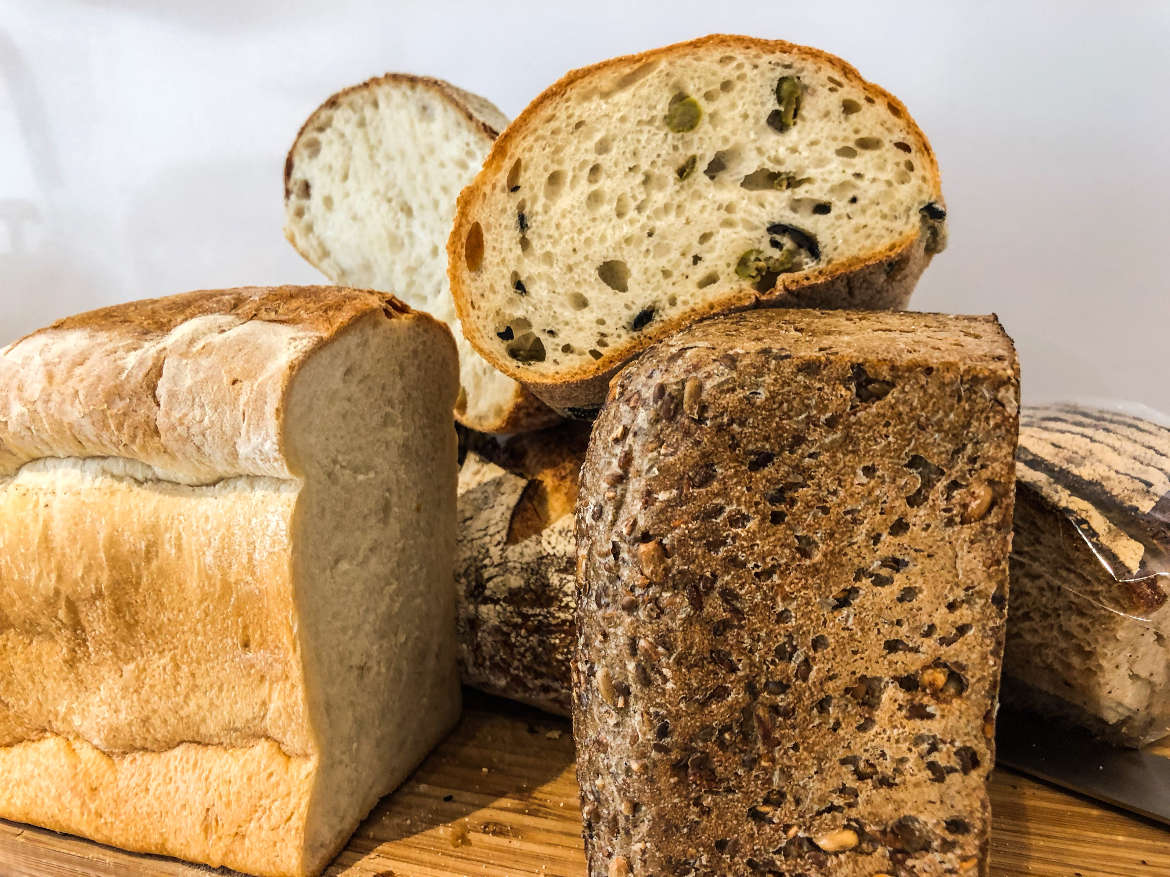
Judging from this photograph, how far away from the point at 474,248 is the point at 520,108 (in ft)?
3.12

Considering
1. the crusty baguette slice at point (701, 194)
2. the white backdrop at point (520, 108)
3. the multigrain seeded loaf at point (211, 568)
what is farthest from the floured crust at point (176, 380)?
the white backdrop at point (520, 108)

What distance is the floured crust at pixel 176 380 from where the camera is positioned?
1284mm

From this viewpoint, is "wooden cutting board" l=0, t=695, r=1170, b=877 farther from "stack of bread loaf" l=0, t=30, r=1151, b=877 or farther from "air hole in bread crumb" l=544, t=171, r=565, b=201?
"air hole in bread crumb" l=544, t=171, r=565, b=201

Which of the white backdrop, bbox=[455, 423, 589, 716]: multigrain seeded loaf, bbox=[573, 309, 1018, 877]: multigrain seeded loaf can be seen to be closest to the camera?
bbox=[573, 309, 1018, 877]: multigrain seeded loaf

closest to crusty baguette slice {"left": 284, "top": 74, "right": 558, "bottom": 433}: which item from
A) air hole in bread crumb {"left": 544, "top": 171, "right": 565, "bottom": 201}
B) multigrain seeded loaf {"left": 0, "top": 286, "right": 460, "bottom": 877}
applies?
multigrain seeded loaf {"left": 0, "top": 286, "right": 460, "bottom": 877}

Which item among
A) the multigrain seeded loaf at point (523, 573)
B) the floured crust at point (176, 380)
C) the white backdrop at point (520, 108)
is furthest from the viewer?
the white backdrop at point (520, 108)

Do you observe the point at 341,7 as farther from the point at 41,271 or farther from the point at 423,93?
the point at 41,271

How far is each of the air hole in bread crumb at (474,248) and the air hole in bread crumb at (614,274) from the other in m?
0.14

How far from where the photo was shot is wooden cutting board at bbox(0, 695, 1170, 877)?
1327 mm

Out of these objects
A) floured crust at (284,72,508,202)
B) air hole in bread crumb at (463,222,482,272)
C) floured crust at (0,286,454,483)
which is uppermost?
floured crust at (284,72,508,202)

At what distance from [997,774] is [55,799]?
5.20ft

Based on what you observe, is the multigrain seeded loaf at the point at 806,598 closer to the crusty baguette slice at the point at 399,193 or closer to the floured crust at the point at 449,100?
the crusty baguette slice at the point at 399,193

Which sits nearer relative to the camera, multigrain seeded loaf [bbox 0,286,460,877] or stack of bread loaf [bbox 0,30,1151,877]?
stack of bread loaf [bbox 0,30,1151,877]

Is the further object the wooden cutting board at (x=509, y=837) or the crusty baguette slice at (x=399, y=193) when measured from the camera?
the crusty baguette slice at (x=399, y=193)
